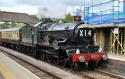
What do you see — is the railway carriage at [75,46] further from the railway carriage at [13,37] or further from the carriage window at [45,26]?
the railway carriage at [13,37]

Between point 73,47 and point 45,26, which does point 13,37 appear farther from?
point 73,47

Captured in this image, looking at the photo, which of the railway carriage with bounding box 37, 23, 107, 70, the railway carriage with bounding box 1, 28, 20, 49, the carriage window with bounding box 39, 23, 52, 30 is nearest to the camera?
the railway carriage with bounding box 37, 23, 107, 70

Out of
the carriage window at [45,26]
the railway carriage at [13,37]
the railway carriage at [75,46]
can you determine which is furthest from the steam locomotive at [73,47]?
the railway carriage at [13,37]

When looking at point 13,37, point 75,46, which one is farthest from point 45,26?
point 13,37

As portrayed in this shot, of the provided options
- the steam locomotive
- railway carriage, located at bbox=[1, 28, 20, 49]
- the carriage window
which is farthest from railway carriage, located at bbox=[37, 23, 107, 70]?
railway carriage, located at bbox=[1, 28, 20, 49]

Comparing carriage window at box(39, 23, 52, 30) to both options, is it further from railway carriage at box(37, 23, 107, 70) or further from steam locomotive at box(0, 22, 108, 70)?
railway carriage at box(37, 23, 107, 70)

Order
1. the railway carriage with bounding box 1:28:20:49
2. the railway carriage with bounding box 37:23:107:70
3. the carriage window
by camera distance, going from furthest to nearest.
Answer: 1. the railway carriage with bounding box 1:28:20:49
2. the carriage window
3. the railway carriage with bounding box 37:23:107:70

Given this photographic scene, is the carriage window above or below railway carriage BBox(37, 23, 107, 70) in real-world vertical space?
above

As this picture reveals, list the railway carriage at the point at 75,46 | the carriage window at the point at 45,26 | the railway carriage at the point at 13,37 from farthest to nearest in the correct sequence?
the railway carriage at the point at 13,37 < the carriage window at the point at 45,26 < the railway carriage at the point at 75,46

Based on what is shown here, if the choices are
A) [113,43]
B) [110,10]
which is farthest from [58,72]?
[110,10]

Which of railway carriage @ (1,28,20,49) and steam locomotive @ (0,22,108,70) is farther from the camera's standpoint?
railway carriage @ (1,28,20,49)

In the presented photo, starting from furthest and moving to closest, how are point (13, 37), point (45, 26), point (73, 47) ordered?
1. point (13, 37)
2. point (45, 26)
3. point (73, 47)

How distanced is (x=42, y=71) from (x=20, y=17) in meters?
53.9

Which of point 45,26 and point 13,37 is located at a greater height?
point 45,26
